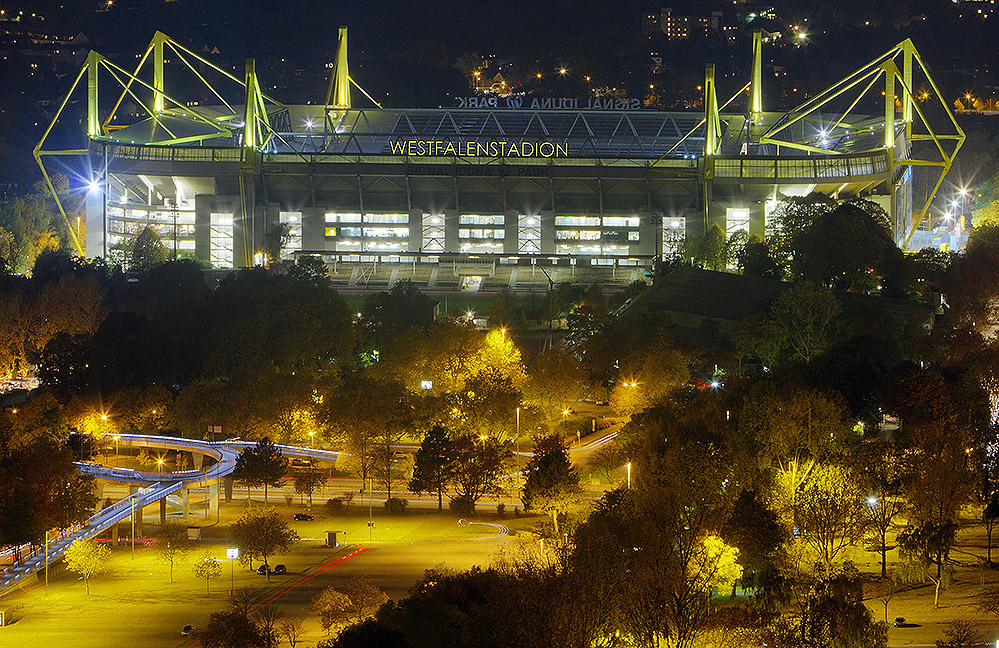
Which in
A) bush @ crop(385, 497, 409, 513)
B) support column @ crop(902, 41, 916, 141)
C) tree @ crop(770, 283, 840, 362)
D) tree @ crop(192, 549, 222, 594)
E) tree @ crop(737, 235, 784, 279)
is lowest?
tree @ crop(192, 549, 222, 594)

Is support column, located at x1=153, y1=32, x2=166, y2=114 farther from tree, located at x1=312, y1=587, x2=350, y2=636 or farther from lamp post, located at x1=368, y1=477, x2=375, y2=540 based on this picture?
tree, located at x1=312, y1=587, x2=350, y2=636

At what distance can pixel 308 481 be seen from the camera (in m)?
48.8

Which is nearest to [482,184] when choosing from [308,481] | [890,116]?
[890,116]

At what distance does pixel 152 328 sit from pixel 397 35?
358 feet

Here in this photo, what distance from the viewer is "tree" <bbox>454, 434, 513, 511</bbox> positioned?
47.9 m

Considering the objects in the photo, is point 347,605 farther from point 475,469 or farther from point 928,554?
point 928,554

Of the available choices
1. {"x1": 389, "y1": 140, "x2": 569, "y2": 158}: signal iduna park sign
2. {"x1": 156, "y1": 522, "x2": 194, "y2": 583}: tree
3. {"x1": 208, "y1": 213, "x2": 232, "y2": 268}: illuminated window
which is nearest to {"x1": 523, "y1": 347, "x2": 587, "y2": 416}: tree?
{"x1": 156, "y1": 522, "x2": 194, "y2": 583}: tree

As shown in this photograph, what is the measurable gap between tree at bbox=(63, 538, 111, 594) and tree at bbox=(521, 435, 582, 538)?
14481 millimetres

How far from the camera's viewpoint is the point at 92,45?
175 meters

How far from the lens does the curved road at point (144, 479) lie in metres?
40.4

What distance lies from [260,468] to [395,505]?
5.43 metres

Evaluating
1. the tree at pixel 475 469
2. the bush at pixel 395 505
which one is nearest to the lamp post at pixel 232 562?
the bush at pixel 395 505

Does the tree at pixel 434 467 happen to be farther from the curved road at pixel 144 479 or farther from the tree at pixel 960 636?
A: the tree at pixel 960 636

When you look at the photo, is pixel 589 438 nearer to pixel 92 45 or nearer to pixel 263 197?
pixel 263 197
